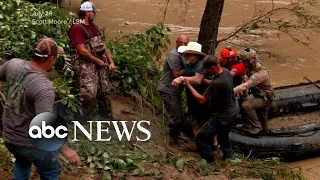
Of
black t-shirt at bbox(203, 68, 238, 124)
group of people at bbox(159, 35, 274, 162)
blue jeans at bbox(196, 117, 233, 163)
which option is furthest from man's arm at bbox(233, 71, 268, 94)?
blue jeans at bbox(196, 117, 233, 163)

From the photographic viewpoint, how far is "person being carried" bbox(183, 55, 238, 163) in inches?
244

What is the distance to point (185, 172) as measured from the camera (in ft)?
19.9

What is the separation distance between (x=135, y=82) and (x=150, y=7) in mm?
13282

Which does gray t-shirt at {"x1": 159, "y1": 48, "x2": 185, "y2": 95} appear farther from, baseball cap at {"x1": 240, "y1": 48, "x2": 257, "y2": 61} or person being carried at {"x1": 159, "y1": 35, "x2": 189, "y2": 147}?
baseball cap at {"x1": 240, "y1": 48, "x2": 257, "y2": 61}

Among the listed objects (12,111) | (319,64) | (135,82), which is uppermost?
(12,111)

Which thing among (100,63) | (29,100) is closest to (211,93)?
(100,63)

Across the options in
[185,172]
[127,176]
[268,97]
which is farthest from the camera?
[268,97]

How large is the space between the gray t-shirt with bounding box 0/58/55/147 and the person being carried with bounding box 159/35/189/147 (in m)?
3.17

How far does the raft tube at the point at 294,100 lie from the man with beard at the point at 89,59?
3.76 metres

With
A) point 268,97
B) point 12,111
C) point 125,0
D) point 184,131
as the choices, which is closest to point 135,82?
point 184,131

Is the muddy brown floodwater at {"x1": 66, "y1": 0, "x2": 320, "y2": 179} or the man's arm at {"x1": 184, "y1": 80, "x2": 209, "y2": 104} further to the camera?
the muddy brown floodwater at {"x1": 66, "y1": 0, "x2": 320, "y2": 179}

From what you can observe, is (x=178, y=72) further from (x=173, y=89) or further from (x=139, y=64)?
(x=139, y=64)

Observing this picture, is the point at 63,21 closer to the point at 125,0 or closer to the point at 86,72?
the point at 86,72


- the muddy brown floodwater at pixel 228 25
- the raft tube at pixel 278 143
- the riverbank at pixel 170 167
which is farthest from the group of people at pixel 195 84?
the muddy brown floodwater at pixel 228 25
